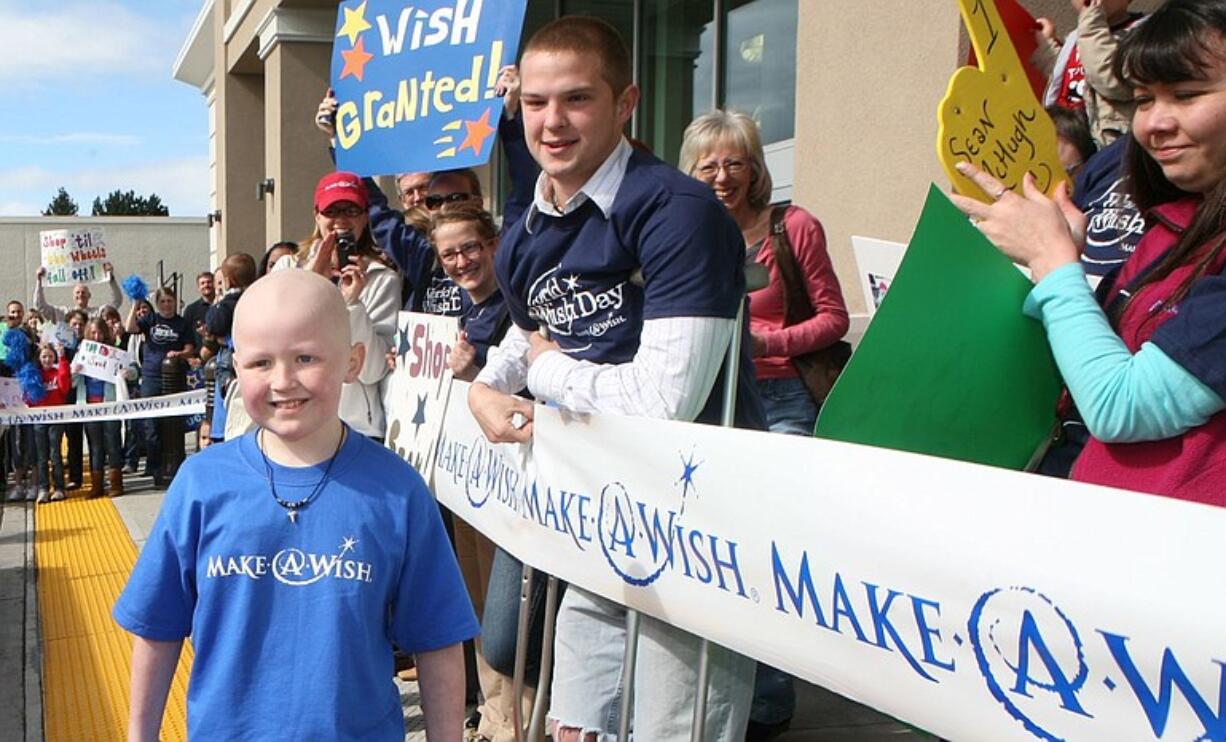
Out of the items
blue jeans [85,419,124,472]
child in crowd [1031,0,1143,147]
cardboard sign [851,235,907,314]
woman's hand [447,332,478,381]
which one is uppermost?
child in crowd [1031,0,1143,147]

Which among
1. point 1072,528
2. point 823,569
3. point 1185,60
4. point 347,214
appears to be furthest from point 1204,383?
point 347,214

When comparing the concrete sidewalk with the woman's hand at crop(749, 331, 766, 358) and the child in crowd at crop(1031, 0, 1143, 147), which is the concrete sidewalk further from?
the child in crowd at crop(1031, 0, 1143, 147)

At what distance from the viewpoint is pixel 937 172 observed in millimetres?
5340

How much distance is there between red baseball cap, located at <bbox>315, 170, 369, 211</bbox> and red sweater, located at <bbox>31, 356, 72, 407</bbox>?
25.5ft

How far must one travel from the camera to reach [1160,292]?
6.34ft

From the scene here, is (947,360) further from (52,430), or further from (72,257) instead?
(72,257)

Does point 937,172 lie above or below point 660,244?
above

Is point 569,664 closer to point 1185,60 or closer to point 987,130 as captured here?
point 987,130

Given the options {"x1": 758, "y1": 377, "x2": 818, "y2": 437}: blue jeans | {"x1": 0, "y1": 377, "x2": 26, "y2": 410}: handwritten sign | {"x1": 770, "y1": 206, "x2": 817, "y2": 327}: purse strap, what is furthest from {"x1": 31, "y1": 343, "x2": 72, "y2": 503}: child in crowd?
{"x1": 770, "y1": 206, "x2": 817, "y2": 327}: purse strap

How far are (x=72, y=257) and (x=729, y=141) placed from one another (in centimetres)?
1344

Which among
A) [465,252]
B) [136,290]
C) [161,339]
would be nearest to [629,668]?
[465,252]

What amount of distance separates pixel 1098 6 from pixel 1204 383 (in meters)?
2.18

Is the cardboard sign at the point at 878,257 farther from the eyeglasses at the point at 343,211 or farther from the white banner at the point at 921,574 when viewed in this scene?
the eyeglasses at the point at 343,211

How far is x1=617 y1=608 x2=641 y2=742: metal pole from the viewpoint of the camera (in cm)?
258
